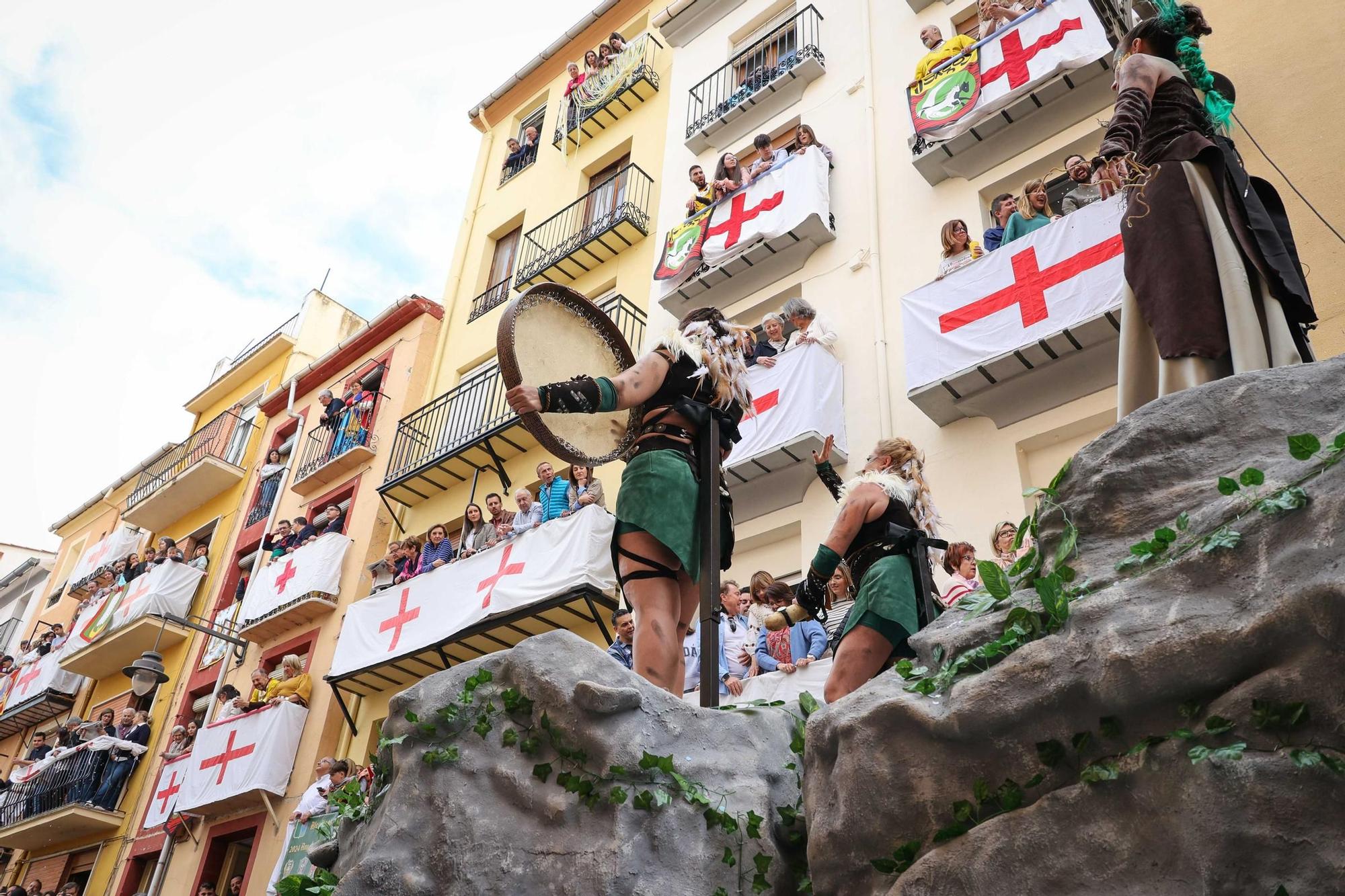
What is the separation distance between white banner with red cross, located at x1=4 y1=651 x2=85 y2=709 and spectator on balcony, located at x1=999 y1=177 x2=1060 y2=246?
23.3 m

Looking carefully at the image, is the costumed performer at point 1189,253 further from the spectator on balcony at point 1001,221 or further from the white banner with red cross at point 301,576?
the white banner with red cross at point 301,576

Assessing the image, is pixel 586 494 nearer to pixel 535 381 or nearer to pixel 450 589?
pixel 450 589

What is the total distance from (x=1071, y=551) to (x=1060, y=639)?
0.42 metres

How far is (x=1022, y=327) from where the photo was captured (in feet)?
33.6

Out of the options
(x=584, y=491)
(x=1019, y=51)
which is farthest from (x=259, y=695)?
(x=1019, y=51)

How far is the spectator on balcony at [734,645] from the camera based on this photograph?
9148 millimetres

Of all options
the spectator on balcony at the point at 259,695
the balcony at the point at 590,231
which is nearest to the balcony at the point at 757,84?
the balcony at the point at 590,231

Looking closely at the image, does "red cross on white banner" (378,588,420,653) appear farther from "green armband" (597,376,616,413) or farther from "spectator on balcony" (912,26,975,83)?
"green armband" (597,376,616,413)

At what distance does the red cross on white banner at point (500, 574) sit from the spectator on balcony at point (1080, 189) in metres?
7.55

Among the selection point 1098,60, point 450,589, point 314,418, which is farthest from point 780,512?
point 314,418

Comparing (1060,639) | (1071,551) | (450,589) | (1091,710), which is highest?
(450,589)

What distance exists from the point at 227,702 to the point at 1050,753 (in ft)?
60.0

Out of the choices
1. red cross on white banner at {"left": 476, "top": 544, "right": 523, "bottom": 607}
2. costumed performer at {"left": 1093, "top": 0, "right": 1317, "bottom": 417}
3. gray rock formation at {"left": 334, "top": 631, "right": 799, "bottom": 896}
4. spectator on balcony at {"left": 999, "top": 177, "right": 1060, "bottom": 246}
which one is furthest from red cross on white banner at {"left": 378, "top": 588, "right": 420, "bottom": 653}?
costumed performer at {"left": 1093, "top": 0, "right": 1317, "bottom": 417}

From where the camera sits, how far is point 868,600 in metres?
4.62
